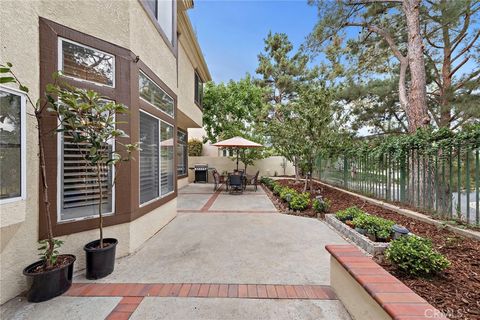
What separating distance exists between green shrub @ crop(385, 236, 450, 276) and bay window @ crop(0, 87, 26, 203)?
4527 mm

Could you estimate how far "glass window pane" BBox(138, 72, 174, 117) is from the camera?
426cm

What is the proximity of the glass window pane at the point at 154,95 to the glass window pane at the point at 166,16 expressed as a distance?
5.19 ft

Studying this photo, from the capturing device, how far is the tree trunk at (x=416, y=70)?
6941 millimetres

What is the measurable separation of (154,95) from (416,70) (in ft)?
26.4

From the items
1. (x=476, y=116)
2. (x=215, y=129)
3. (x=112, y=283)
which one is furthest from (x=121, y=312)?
(x=215, y=129)

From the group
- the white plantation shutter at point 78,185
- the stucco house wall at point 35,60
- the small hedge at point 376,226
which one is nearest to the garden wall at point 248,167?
the stucco house wall at point 35,60

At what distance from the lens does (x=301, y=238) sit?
446 centimetres

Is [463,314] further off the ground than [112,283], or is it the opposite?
[463,314]

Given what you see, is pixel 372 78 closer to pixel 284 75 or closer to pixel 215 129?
pixel 284 75

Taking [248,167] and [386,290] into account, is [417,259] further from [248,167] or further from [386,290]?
[248,167]

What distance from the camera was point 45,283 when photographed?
249 centimetres

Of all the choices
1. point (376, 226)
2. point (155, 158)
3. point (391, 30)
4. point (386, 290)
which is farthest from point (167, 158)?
point (391, 30)

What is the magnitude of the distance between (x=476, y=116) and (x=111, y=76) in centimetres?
1089

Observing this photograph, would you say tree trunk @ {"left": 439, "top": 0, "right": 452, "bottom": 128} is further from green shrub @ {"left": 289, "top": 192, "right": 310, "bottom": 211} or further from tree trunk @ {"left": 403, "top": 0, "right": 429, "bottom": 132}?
green shrub @ {"left": 289, "top": 192, "right": 310, "bottom": 211}
